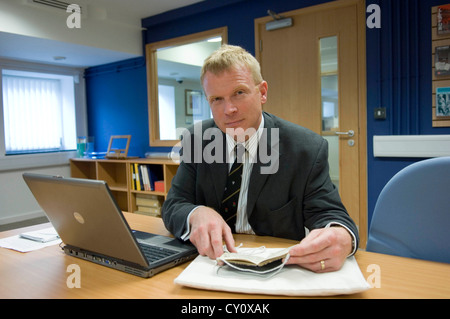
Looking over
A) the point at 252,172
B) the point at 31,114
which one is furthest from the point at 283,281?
the point at 31,114

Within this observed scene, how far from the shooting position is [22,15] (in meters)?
3.48

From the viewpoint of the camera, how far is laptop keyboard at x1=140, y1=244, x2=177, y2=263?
97 centimetres

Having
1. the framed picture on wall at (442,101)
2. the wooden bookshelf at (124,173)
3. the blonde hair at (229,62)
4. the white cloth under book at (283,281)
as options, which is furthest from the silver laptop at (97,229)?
the wooden bookshelf at (124,173)

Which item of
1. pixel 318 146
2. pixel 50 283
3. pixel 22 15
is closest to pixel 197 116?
pixel 22 15

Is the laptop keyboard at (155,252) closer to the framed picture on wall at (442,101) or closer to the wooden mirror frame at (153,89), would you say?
the framed picture on wall at (442,101)

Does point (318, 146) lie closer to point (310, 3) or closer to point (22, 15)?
point (310, 3)

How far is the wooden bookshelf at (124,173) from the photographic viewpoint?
156 inches

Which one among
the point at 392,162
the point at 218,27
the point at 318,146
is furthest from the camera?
the point at 218,27

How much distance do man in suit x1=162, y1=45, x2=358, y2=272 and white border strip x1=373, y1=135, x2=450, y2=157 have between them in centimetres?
185

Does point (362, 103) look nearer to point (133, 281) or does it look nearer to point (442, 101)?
point (442, 101)

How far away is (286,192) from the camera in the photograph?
4.10 ft

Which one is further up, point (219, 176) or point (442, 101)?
point (442, 101)

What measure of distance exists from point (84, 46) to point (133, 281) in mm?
3774
